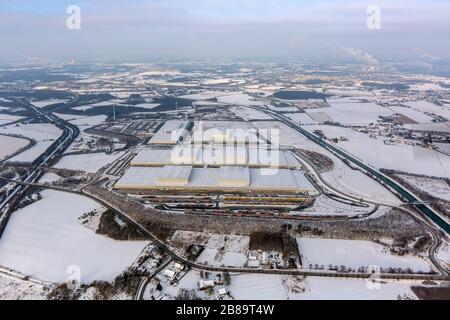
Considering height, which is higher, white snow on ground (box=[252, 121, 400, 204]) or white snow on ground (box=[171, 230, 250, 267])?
white snow on ground (box=[252, 121, 400, 204])

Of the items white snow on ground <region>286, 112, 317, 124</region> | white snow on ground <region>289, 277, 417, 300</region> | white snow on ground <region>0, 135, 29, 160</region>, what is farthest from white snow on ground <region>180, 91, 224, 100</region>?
white snow on ground <region>289, 277, 417, 300</region>

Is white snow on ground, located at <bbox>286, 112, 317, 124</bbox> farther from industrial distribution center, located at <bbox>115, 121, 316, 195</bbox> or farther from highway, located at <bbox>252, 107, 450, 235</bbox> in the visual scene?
industrial distribution center, located at <bbox>115, 121, 316, 195</bbox>

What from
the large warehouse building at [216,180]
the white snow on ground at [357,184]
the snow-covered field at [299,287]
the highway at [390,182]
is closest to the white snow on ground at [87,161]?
the large warehouse building at [216,180]

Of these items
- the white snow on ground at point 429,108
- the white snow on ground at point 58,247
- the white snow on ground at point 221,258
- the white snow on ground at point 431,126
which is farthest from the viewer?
the white snow on ground at point 429,108

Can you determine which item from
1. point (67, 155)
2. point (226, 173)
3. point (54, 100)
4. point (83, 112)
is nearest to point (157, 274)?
point (226, 173)

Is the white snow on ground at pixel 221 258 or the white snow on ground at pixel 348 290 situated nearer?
the white snow on ground at pixel 348 290

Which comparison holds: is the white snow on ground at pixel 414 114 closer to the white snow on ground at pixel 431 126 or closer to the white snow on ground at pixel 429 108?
the white snow on ground at pixel 431 126
